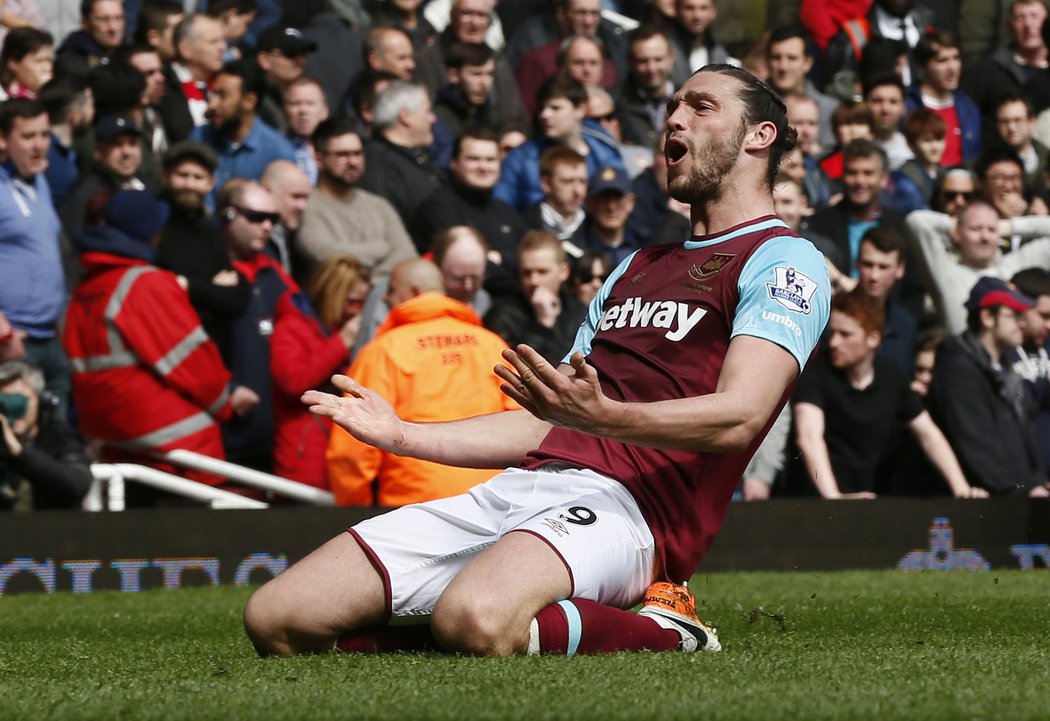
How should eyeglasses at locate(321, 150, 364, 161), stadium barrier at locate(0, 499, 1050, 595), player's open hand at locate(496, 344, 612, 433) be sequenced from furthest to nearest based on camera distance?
eyeglasses at locate(321, 150, 364, 161), stadium barrier at locate(0, 499, 1050, 595), player's open hand at locate(496, 344, 612, 433)

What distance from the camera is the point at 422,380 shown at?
28.2ft

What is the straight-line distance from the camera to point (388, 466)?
8953 mm

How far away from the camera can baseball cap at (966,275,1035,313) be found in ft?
36.0

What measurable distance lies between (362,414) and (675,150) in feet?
4.23

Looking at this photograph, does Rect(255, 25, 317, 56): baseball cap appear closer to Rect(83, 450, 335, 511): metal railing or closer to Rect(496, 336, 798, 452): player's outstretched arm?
Rect(83, 450, 335, 511): metal railing

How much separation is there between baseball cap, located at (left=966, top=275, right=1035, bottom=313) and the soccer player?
5.75 metres

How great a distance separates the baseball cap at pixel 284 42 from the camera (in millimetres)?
12242

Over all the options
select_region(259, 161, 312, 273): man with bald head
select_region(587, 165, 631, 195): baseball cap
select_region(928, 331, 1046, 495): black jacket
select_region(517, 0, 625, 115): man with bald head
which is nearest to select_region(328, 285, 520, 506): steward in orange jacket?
select_region(259, 161, 312, 273): man with bald head

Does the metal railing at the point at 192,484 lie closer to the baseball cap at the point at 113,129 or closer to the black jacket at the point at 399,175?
the baseball cap at the point at 113,129

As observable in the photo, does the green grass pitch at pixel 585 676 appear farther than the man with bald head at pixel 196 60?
No

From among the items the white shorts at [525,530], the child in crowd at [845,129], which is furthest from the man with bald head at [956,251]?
the white shorts at [525,530]

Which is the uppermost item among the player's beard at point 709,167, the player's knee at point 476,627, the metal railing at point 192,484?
the player's beard at point 709,167

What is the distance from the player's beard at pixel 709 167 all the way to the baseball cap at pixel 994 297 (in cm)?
592

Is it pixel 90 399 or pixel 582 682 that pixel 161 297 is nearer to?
pixel 90 399
